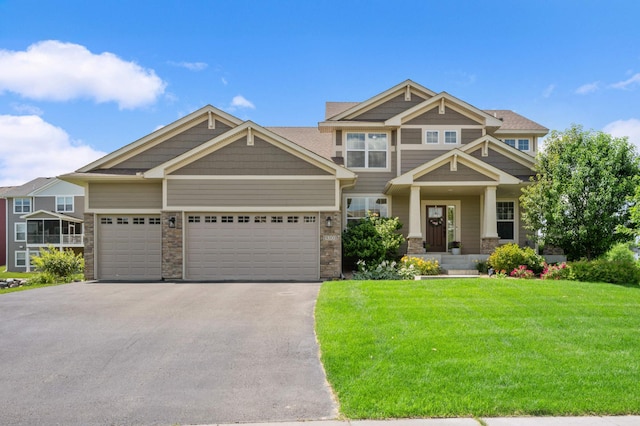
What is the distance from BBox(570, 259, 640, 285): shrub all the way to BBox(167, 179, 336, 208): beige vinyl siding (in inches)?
307

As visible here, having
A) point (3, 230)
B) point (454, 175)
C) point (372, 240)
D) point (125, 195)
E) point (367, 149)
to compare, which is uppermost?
point (367, 149)

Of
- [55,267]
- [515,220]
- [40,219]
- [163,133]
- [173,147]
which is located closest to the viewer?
[163,133]

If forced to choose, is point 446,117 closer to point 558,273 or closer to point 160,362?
point 558,273

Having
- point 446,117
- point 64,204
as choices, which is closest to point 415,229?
point 446,117

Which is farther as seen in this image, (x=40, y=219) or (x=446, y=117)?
(x=40, y=219)

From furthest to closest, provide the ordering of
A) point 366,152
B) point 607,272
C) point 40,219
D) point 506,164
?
point 40,219, point 366,152, point 506,164, point 607,272

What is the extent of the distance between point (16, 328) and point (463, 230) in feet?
51.9

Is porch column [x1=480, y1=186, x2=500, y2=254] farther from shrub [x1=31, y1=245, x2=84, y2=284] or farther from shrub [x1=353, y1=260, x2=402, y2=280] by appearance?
shrub [x1=31, y1=245, x2=84, y2=284]

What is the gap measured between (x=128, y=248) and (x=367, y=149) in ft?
33.4

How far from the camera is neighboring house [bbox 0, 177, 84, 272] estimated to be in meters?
37.9

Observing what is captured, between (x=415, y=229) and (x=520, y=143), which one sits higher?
(x=520, y=143)

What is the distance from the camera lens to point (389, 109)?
19.1 m

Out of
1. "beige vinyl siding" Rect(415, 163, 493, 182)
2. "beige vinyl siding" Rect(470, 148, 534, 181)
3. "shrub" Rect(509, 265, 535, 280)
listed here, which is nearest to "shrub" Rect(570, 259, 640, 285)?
"shrub" Rect(509, 265, 535, 280)

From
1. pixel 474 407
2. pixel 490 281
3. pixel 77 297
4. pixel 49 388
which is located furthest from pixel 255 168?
pixel 474 407
